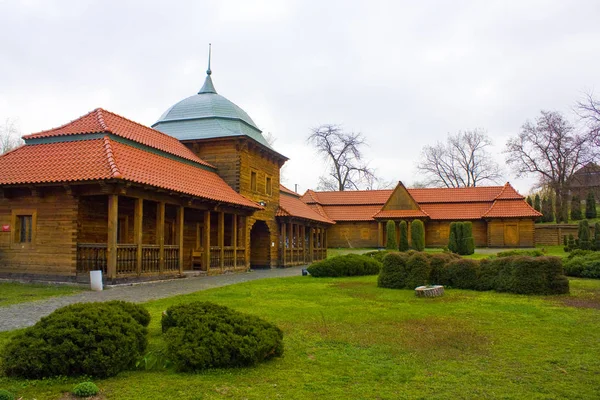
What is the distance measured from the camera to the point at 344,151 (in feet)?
200

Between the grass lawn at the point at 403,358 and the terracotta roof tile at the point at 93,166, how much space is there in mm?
6222

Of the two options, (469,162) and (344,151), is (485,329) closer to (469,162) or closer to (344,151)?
(344,151)

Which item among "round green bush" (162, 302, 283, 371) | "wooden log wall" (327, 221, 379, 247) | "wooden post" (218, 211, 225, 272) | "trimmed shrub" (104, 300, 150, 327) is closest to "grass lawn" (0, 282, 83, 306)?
"trimmed shrub" (104, 300, 150, 327)

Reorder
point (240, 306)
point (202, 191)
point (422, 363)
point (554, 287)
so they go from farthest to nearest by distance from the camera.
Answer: point (202, 191) → point (554, 287) → point (240, 306) → point (422, 363)

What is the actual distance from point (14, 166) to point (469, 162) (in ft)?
191

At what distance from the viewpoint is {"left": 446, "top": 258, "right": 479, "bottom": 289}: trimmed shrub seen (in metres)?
14.8

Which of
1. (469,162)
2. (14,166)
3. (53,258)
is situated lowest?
(53,258)

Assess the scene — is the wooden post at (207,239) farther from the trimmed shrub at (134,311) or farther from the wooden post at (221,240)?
the trimmed shrub at (134,311)

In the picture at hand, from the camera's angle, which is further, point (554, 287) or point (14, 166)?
point (14, 166)

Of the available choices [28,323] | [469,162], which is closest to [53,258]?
[28,323]

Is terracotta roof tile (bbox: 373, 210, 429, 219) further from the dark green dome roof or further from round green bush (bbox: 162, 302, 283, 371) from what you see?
round green bush (bbox: 162, 302, 283, 371)

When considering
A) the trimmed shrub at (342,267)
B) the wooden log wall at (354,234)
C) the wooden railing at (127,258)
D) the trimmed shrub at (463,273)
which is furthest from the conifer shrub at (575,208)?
the wooden railing at (127,258)

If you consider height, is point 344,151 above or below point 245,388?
above

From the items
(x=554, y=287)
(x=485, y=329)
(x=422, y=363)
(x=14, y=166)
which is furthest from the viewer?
(x=14, y=166)
